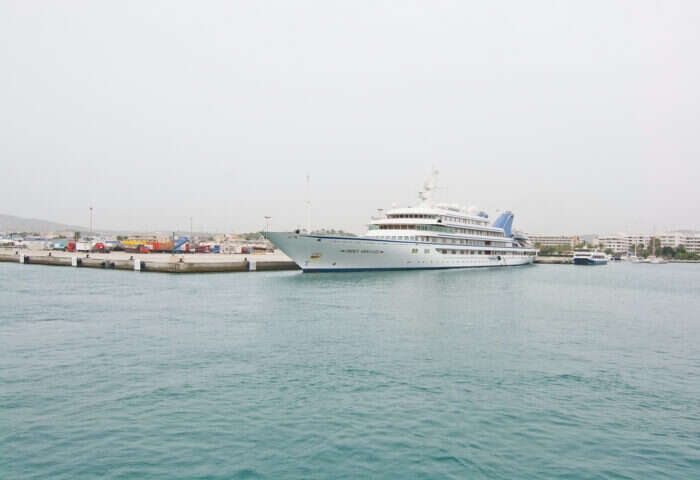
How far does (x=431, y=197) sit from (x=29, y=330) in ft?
177

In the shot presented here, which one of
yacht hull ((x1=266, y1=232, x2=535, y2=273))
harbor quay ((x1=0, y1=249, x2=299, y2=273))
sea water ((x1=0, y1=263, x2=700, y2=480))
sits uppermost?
yacht hull ((x1=266, y1=232, x2=535, y2=273))

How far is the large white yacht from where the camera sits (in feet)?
160

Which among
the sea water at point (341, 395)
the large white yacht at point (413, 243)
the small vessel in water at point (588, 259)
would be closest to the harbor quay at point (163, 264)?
the large white yacht at point (413, 243)

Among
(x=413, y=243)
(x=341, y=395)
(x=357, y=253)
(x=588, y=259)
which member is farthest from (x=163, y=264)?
(x=588, y=259)

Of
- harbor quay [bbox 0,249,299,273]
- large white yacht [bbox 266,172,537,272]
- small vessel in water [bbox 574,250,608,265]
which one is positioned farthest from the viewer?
small vessel in water [bbox 574,250,608,265]

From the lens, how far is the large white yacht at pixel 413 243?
160 feet

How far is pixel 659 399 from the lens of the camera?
43.1ft

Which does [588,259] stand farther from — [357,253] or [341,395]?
[341,395]

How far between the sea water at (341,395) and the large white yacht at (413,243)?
72.7 ft

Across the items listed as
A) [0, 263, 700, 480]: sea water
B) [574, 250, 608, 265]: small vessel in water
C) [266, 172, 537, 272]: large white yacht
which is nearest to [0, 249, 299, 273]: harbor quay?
[266, 172, 537, 272]: large white yacht

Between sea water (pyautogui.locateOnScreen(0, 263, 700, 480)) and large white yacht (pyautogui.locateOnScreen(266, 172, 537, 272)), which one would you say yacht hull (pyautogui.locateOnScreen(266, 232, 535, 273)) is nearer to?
large white yacht (pyautogui.locateOnScreen(266, 172, 537, 272))

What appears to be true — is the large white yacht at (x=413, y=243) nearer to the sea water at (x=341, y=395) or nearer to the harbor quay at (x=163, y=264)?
the harbor quay at (x=163, y=264)

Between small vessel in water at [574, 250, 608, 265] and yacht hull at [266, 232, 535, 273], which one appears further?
small vessel in water at [574, 250, 608, 265]

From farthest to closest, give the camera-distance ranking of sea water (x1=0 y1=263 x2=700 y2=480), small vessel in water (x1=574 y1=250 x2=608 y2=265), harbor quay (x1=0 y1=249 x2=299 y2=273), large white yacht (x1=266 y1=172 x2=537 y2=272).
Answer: small vessel in water (x1=574 y1=250 x2=608 y2=265)
harbor quay (x1=0 y1=249 x2=299 y2=273)
large white yacht (x1=266 y1=172 x2=537 y2=272)
sea water (x1=0 y1=263 x2=700 y2=480)
